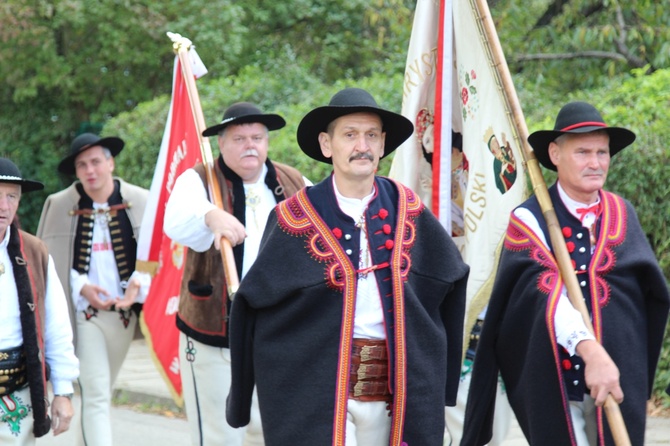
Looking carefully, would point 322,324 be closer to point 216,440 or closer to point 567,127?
point 567,127

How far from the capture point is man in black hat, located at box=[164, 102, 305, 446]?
6734 millimetres

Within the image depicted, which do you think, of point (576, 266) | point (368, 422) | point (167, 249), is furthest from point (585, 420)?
point (167, 249)

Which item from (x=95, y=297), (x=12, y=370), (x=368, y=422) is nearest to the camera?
(x=368, y=422)

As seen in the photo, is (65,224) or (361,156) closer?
(361,156)

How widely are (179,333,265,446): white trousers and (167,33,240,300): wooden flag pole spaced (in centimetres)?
48

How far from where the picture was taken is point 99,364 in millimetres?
8047

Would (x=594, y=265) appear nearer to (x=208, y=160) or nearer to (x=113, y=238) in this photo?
(x=208, y=160)

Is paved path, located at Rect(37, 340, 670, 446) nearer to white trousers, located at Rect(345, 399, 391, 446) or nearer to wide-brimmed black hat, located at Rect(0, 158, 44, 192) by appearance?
white trousers, located at Rect(345, 399, 391, 446)

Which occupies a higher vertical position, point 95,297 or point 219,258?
point 219,258

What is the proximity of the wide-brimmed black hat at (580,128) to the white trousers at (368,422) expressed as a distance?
58.4 inches

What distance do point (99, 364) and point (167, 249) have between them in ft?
3.09

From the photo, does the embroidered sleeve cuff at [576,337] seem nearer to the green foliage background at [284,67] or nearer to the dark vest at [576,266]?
the dark vest at [576,266]

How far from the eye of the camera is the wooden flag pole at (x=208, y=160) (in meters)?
6.18

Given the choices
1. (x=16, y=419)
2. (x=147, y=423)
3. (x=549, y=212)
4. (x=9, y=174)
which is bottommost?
(x=147, y=423)
